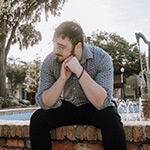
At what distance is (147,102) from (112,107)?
3704 millimetres

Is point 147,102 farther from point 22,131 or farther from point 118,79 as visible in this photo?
point 118,79

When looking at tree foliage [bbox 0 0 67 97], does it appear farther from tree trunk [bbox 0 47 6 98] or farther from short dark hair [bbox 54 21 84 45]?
short dark hair [bbox 54 21 84 45]

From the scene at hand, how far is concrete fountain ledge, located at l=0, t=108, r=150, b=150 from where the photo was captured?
1.99 m

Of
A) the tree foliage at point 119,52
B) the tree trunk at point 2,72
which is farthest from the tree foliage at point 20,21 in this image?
the tree foliage at point 119,52

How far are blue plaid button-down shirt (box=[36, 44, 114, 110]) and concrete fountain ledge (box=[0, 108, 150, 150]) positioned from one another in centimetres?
18

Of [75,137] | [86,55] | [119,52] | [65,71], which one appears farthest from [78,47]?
[119,52]

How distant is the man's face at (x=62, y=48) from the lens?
210 cm

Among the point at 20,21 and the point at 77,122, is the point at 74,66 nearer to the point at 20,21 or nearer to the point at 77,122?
the point at 77,122

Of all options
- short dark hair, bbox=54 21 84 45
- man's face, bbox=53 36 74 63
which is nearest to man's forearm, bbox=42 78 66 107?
man's face, bbox=53 36 74 63

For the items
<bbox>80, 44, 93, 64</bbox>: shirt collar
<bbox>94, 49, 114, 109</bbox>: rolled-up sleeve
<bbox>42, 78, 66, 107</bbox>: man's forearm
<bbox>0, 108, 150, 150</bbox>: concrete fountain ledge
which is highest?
<bbox>80, 44, 93, 64</bbox>: shirt collar

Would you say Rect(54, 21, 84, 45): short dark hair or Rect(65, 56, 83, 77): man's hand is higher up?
Rect(54, 21, 84, 45): short dark hair

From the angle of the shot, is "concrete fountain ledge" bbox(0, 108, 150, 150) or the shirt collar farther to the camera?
the shirt collar

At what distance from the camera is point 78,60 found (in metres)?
2.18

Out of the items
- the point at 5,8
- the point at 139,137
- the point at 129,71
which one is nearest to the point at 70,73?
the point at 139,137
